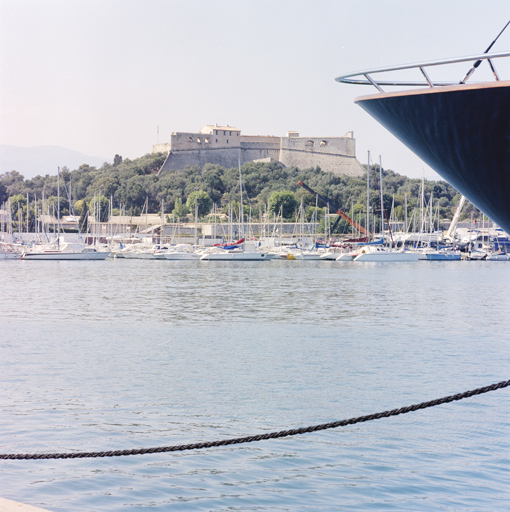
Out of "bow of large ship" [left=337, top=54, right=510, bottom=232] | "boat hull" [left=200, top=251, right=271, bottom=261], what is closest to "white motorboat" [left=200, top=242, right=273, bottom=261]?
"boat hull" [left=200, top=251, right=271, bottom=261]

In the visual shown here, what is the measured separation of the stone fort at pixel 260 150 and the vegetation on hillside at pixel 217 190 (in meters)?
3.30

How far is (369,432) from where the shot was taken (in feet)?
26.2

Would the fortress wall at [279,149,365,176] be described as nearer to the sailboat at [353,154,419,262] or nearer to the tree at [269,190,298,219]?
the tree at [269,190,298,219]

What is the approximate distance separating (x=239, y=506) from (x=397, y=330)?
11417 millimetres

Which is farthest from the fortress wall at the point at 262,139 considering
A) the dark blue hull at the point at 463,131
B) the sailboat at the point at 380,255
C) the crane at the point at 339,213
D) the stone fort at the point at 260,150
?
the dark blue hull at the point at 463,131

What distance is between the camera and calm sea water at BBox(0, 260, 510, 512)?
6.13 metres

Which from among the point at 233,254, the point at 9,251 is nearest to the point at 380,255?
the point at 233,254

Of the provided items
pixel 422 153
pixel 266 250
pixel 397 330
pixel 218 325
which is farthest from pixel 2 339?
pixel 266 250

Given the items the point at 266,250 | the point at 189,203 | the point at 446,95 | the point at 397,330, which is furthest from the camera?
the point at 189,203

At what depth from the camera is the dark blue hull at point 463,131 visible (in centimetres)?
483

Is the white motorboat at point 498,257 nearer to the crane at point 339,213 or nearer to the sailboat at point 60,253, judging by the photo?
the crane at point 339,213

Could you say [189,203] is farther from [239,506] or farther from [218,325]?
[239,506]

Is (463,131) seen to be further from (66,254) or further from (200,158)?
(200,158)

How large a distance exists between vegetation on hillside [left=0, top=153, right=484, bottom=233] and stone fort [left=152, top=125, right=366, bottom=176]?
3.30 meters
